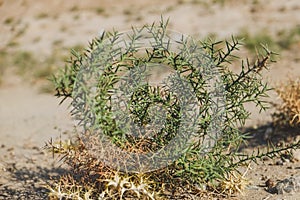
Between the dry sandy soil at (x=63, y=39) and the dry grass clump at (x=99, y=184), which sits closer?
the dry grass clump at (x=99, y=184)

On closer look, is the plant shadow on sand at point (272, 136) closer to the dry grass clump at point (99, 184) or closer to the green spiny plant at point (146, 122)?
the green spiny plant at point (146, 122)

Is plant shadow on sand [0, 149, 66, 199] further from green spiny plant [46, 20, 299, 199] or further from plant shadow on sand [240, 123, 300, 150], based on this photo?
plant shadow on sand [240, 123, 300, 150]

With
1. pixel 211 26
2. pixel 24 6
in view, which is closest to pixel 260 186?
pixel 211 26

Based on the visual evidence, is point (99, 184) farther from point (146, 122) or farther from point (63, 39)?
point (63, 39)

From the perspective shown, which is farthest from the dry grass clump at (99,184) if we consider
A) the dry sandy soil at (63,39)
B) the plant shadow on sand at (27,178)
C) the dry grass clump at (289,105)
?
the dry grass clump at (289,105)

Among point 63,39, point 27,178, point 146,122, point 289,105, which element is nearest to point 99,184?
point 146,122

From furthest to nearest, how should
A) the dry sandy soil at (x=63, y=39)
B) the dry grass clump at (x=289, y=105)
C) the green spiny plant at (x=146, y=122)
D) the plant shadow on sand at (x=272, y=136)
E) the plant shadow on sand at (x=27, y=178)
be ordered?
the plant shadow on sand at (x=272, y=136)
the dry grass clump at (x=289, y=105)
the dry sandy soil at (x=63, y=39)
the plant shadow on sand at (x=27, y=178)
the green spiny plant at (x=146, y=122)
